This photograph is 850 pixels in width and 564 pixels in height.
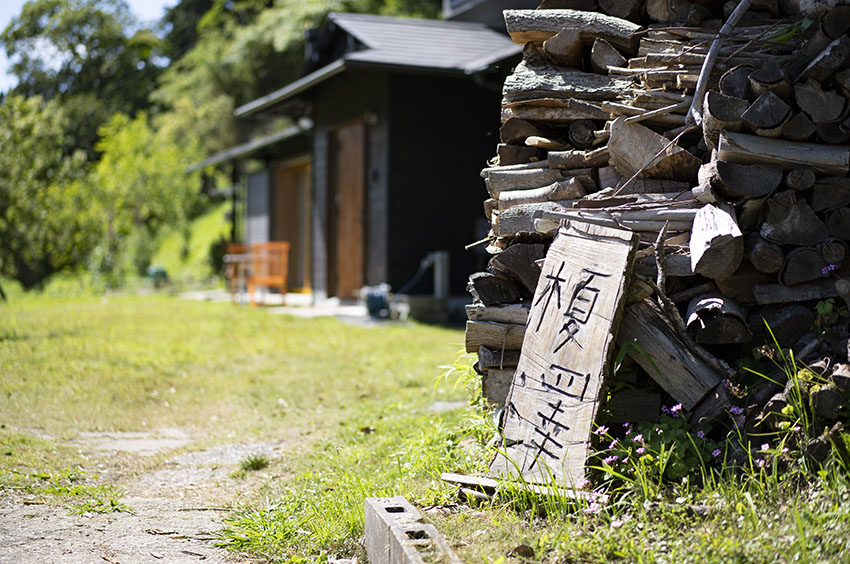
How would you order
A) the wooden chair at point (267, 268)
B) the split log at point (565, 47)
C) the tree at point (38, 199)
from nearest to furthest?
1. the split log at point (565, 47)
2. the wooden chair at point (267, 268)
3. the tree at point (38, 199)

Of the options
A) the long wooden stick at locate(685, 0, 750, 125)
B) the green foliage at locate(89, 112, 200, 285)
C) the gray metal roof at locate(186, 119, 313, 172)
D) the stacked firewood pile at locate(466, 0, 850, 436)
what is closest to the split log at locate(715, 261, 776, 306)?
the stacked firewood pile at locate(466, 0, 850, 436)

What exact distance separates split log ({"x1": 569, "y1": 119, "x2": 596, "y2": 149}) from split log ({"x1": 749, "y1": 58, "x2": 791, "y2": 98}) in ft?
2.92

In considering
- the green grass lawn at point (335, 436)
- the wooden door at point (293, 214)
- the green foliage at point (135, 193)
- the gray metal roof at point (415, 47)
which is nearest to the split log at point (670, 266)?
the green grass lawn at point (335, 436)

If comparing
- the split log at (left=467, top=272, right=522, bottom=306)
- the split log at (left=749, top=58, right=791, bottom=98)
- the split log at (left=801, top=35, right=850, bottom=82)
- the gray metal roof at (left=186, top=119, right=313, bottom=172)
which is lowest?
the split log at (left=467, top=272, right=522, bottom=306)

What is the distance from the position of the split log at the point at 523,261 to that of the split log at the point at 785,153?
97 cm

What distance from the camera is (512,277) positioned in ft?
14.0

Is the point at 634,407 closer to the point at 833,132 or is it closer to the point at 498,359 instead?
the point at 498,359

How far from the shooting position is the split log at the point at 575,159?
419 cm

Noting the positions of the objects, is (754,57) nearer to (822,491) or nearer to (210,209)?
(822,491)

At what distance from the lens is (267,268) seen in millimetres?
15414

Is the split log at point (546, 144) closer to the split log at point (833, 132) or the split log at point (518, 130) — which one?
the split log at point (518, 130)

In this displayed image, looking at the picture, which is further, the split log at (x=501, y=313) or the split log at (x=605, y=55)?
the split log at (x=605, y=55)

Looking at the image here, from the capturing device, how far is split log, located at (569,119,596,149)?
4.30 metres

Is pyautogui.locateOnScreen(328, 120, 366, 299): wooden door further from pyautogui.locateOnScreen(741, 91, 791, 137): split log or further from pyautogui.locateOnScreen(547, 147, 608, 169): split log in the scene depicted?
pyautogui.locateOnScreen(741, 91, 791, 137): split log
